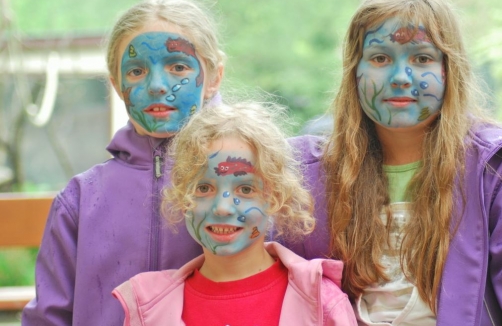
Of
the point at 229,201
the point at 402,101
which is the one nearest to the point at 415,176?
the point at 402,101

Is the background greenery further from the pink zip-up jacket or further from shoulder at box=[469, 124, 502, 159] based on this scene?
the pink zip-up jacket

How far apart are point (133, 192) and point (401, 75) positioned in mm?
1093

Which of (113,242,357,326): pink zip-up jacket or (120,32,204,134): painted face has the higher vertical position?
(120,32,204,134): painted face

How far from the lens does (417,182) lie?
8.70ft

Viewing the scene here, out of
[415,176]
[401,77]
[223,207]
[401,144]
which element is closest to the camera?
[223,207]

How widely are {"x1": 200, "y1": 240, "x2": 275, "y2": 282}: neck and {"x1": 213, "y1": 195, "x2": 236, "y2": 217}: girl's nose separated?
0.64 ft

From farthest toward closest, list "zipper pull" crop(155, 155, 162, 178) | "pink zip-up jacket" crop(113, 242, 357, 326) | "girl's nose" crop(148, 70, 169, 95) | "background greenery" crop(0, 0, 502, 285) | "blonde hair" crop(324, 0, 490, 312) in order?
"background greenery" crop(0, 0, 502, 285) < "zipper pull" crop(155, 155, 162, 178) < "girl's nose" crop(148, 70, 169, 95) < "blonde hair" crop(324, 0, 490, 312) < "pink zip-up jacket" crop(113, 242, 357, 326)

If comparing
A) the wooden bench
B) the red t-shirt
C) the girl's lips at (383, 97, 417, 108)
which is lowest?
the wooden bench

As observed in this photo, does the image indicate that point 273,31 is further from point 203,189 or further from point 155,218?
point 203,189

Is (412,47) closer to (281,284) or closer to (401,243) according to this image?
(401,243)

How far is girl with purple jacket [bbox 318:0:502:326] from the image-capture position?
250 cm

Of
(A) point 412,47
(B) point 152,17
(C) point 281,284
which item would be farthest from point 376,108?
(B) point 152,17

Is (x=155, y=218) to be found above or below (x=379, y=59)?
below

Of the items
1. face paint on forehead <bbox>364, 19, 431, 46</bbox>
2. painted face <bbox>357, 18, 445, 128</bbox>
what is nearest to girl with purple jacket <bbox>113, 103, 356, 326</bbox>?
painted face <bbox>357, 18, 445, 128</bbox>
